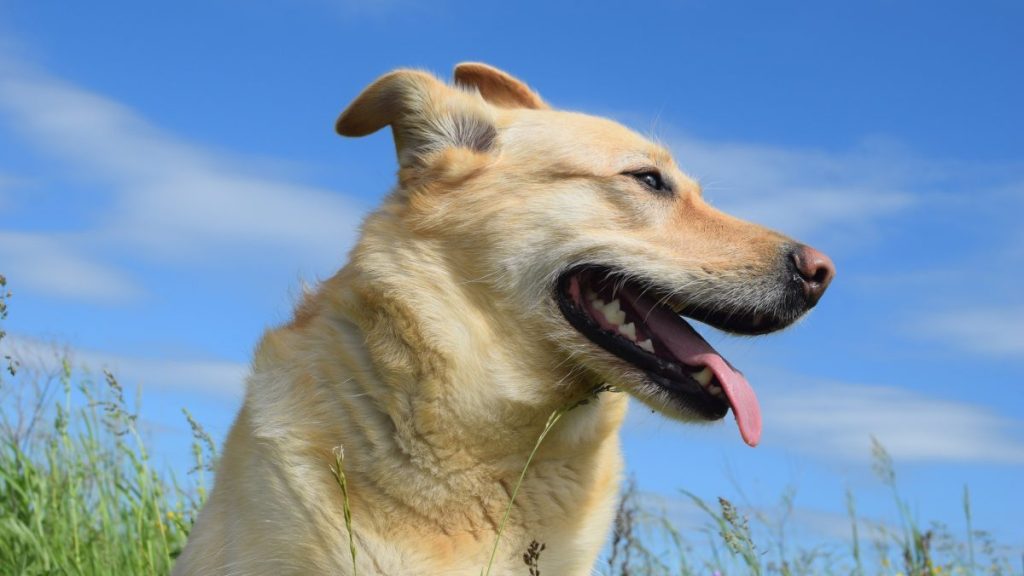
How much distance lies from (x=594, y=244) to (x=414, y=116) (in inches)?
34.4

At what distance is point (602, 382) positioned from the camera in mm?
3723

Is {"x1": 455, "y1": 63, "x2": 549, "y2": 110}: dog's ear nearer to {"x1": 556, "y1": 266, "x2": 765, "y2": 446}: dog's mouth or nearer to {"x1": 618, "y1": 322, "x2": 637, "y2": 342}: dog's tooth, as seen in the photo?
{"x1": 556, "y1": 266, "x2": 765, "y2": 446}: dog's mouth

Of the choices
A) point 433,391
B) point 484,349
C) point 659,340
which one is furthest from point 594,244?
point 433,391

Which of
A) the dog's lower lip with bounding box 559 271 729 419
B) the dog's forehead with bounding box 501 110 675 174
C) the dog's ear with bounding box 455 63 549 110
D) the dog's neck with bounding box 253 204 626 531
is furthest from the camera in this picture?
the dog's ear with bounding box 455 63 549 110

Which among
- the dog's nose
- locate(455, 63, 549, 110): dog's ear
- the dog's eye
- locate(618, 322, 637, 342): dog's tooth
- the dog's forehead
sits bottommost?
locate(618, 322, 637, 342): dog's tooth

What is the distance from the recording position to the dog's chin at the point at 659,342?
363 cm

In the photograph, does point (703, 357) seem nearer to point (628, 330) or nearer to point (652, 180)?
point (628, 330)

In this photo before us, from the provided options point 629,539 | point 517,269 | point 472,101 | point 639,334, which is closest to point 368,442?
point 517,269

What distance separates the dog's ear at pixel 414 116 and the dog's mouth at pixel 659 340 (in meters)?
0.75

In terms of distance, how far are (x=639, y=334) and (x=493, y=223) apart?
657 millimetres

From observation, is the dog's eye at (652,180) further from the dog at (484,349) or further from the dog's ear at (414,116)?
the dog's ear at (414,116)

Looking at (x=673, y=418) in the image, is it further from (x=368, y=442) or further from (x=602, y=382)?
(x=368, y=442)

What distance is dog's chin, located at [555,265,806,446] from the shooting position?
11.9ft

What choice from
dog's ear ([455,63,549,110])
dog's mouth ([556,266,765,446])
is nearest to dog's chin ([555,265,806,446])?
dog's mouth ([556,266,765,446])
